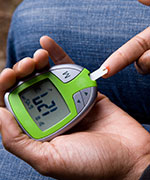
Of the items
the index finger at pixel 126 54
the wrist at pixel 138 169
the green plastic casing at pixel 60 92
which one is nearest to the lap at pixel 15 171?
the green plastic casing at pixel 60 92

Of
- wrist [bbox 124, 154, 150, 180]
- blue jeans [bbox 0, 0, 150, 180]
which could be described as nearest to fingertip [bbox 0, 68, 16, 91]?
blue jeans [bbox 0, 0, 150, 180]

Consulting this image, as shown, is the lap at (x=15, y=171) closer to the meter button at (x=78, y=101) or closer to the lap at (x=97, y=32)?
the meter button at (x=78, y=101)

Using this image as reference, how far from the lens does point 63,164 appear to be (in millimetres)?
614

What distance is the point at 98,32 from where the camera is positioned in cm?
86

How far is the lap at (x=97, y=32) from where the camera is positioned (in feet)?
2.75

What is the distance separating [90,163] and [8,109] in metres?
0.25

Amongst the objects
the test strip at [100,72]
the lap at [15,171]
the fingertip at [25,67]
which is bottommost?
the lap at [15,171]

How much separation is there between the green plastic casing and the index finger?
0.08m

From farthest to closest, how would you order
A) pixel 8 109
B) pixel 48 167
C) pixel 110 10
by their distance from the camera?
pixel 110 10, pixel 8 109, pixel 48 167

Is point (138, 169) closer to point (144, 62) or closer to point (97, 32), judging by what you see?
point (144, 62)

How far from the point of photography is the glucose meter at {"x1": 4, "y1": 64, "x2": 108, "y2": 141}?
722mm

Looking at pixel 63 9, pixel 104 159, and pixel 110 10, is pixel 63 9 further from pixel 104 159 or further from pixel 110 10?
pixel 104 159

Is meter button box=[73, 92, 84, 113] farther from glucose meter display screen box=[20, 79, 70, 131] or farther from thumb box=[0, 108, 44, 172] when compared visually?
thumb box=[0, 108, 44, 172]

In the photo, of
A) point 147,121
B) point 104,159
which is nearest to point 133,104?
point 147,121
